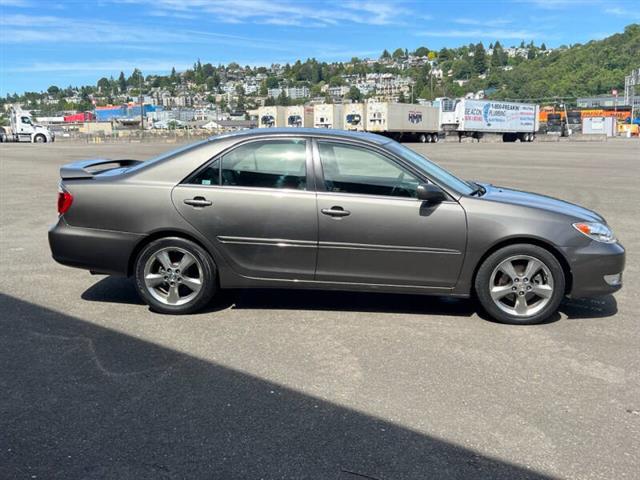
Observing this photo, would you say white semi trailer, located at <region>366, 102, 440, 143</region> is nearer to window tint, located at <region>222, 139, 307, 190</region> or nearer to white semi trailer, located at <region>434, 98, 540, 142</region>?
white semi trailer, located at <region>434, 98, 540, 142</region>

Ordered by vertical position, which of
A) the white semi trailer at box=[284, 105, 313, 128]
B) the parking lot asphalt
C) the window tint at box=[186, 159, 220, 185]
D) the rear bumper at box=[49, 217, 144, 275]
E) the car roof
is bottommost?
the parking lot asphalt

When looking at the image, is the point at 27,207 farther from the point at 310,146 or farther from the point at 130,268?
the point at 310,146

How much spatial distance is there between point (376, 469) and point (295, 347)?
5.50 ft

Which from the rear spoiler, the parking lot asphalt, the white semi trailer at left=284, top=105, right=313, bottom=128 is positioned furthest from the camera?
the white semi trailer at left=284, top=105, right=313, bottom=128

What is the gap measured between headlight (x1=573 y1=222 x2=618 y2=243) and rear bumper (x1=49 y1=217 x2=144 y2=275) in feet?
12.3

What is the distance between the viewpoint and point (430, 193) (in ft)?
16.3

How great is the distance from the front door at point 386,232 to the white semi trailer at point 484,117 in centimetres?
5619

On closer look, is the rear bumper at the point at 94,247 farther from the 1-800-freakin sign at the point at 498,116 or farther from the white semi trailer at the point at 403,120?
the 1-800-freakin sign at the point at 498,116

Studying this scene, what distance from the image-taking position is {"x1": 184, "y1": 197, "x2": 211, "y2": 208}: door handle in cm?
519

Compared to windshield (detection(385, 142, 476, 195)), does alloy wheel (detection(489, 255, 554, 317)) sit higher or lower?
lower

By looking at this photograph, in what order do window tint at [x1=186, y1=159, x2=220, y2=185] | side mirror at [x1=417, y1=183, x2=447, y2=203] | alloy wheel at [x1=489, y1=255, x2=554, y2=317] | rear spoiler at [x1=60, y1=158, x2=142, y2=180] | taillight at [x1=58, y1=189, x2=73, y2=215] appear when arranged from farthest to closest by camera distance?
rear spoiler at [x1=60, y1=158, x2=142, y2=180] < taillight at [x1=58, y1=189, x2=73, y2=215] < window tint at [x1=186, y1=159, x2=220, y2=185] < alloy wheel at [x1=489, y1=255, x2=554, y2=317] < side mirror at [x1=417, y1=183, x2=447, y2=203]

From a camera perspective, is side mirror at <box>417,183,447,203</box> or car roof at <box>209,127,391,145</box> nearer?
side mirror at <box>417,183,447,203</box>

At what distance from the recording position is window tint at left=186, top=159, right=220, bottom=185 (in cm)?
530

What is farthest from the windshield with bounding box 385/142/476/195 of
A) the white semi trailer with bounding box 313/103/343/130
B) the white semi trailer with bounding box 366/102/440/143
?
the white semi trailer with bounding box 313/103/343/130
